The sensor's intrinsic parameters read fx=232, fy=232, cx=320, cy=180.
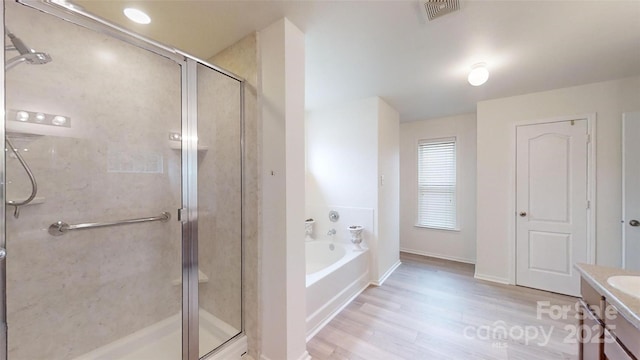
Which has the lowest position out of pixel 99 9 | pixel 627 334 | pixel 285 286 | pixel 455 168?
pixel 285 286

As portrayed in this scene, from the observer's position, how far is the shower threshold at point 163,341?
65.6 inches

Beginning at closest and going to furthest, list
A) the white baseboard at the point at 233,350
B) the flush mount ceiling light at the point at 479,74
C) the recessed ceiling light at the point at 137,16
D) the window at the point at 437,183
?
the recessed ceiling light at the point at 137,16 < the white baseboard at the point at 233,350 < the flush mount ceiling light at the point at 479,74 < the window at the point at 437,183

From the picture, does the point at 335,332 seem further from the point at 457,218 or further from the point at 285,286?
the point at 457,218

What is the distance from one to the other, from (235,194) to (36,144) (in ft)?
4.06

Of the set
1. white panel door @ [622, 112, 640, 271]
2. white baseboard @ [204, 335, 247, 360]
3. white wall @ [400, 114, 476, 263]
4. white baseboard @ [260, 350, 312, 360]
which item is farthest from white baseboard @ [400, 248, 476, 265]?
white baseboard @ [204, 335, 247, 360]

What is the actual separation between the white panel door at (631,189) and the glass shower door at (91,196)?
412 cm

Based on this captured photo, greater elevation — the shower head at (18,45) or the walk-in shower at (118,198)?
the shower head at (18,45)

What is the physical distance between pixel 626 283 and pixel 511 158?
2.24m

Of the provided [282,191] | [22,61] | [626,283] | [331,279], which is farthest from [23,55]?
[626,283]

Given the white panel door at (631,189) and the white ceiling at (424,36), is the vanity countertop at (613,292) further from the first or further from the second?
the white panel door at (631,189)

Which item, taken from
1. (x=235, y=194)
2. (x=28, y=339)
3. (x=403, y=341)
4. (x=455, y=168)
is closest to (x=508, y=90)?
(x=455, y=168)

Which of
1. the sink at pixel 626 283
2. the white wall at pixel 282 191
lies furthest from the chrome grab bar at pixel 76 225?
the sink at pixel 626 283

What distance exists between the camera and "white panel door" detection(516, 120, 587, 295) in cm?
265

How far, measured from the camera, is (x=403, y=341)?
6.25ft
